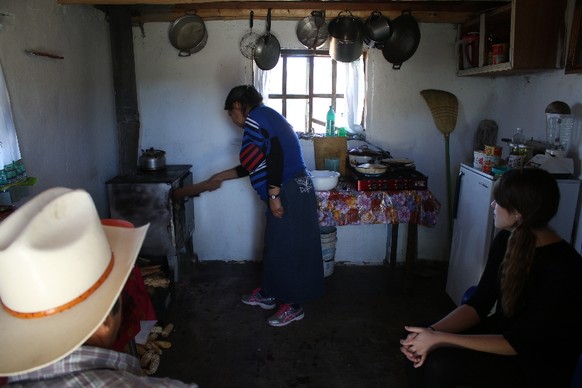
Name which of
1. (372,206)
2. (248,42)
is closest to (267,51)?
(248,42)

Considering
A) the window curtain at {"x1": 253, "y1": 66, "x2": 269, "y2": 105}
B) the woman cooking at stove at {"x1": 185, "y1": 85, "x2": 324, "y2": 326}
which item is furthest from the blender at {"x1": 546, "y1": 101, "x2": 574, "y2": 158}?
the window curtain at {"x1": 253, "y1": 66, "x2": 269, "y2": 105}

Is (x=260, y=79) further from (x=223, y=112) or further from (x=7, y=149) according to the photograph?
(x=7, y=149)

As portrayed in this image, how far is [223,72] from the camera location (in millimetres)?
3369

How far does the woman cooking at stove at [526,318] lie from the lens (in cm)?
134

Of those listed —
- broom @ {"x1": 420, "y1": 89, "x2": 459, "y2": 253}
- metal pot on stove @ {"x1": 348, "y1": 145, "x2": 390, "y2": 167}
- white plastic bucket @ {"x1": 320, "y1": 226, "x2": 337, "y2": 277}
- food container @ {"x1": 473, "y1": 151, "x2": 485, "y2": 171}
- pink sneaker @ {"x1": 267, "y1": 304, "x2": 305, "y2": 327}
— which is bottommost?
pink sneaker @ {"x1": 267, "y1": 304, "x2": 305, "y2": 327}

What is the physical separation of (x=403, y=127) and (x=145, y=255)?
226cm

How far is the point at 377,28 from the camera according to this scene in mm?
2982

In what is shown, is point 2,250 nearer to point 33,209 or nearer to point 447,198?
point 33,209

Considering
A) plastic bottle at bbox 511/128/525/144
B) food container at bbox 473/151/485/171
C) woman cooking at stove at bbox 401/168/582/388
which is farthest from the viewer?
plastic bottle at bbox 511/128/525/144

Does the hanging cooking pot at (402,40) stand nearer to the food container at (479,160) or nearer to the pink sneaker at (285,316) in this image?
the food container at (479,160)

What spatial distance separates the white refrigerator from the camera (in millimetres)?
2297

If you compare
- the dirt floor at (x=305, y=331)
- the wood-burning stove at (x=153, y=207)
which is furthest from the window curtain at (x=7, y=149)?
the dirt floor at (x=305, y=331)

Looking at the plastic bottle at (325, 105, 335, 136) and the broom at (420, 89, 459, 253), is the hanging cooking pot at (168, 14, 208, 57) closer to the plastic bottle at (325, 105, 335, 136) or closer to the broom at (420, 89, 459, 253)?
the plastic bottle at (325, 105, 335, 136)

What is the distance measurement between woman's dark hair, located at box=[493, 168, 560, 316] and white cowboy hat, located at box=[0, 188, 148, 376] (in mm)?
1232
